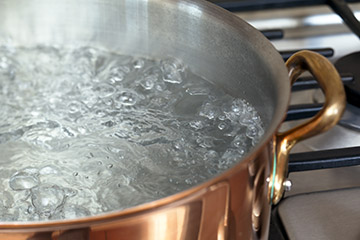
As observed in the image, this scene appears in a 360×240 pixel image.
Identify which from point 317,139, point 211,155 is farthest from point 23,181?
point 317,139

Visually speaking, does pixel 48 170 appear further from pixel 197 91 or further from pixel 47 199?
pixel 197 91

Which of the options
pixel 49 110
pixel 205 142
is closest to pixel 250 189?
pixel 205 142

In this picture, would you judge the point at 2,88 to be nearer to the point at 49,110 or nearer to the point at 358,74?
the point at 49,110

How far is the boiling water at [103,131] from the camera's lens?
49 centimetres

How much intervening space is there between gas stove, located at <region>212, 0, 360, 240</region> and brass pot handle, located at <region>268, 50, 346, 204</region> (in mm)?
91

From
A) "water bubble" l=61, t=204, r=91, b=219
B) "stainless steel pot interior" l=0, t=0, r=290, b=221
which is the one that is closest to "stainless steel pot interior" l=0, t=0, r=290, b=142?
"stainless steel pot interior" l=0, t=0, r=290, b=221

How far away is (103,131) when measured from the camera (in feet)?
1.95

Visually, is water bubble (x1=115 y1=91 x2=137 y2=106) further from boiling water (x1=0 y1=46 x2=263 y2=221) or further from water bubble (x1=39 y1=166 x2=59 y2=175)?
water bubble (x1=39 y1=166 x2=59 y2=175)

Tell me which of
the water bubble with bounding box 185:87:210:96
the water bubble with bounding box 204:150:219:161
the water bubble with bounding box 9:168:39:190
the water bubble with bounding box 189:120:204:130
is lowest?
the water bubble with bounding box 9:168:39:190

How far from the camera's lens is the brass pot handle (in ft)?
1.33

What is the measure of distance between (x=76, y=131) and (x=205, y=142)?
133 millimetres

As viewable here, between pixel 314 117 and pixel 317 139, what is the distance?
218mm

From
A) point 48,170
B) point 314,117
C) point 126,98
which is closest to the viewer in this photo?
point 314,117

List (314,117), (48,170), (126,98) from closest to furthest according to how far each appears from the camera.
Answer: (314,117) → (48,170) → (126,98)
